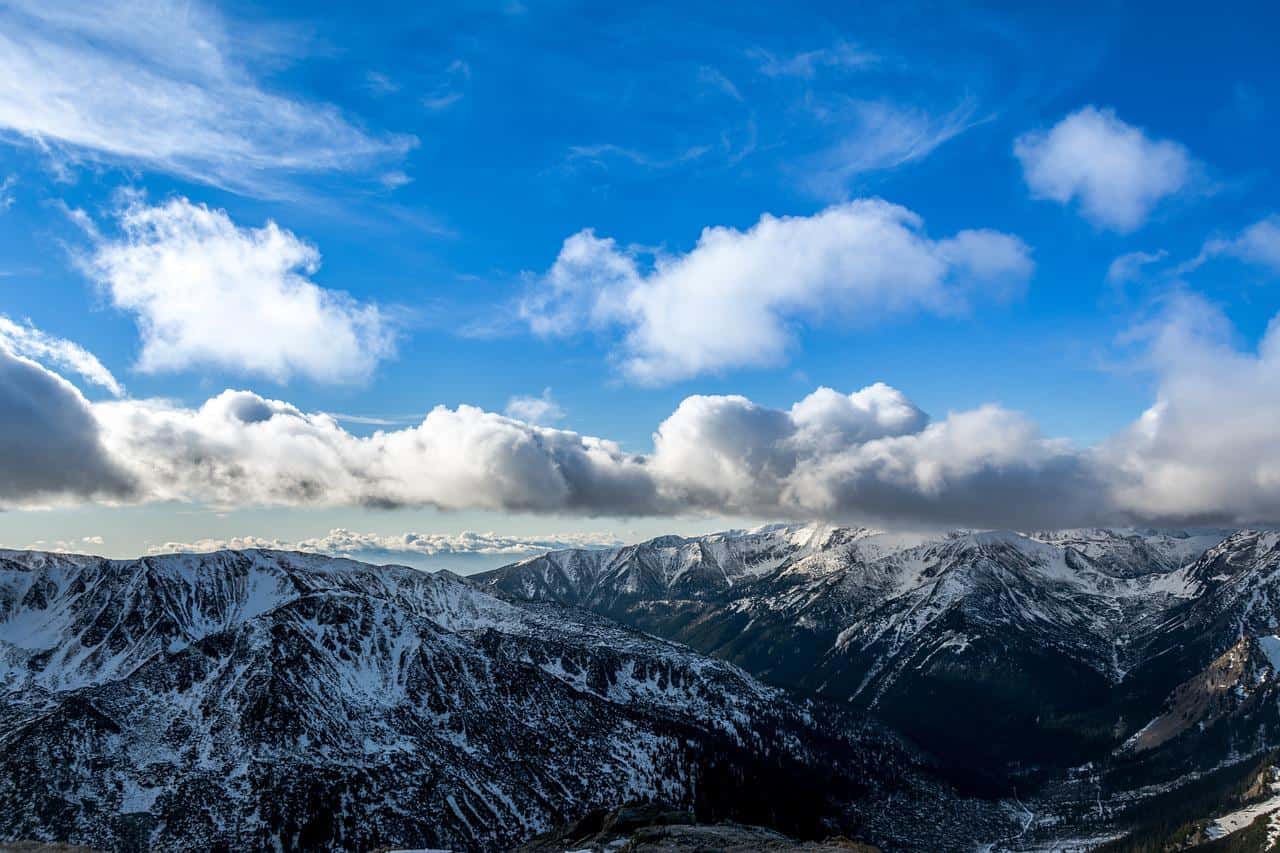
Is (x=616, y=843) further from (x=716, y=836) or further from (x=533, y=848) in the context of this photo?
(x=533, y=848)

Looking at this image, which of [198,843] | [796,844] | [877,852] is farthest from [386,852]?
[198,843]

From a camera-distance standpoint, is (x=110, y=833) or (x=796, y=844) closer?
(x=796, y=844)

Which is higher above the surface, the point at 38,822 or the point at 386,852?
the point at 386,852

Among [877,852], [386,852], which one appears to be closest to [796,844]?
[877,852]

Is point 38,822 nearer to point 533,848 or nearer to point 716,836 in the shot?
point 533,848

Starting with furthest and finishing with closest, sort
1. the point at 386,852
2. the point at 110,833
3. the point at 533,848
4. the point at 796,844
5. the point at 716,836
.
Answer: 1. the point at 110,833
2. the point at 533,848
3. the point at 716,836
4. the point at 796,844
5. the point at 386,852

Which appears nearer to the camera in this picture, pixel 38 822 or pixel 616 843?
pixel 616 843

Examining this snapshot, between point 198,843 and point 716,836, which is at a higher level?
point 716,836

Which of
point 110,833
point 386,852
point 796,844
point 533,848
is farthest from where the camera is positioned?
point 110,833

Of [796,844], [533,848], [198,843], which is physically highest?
[796,844]
